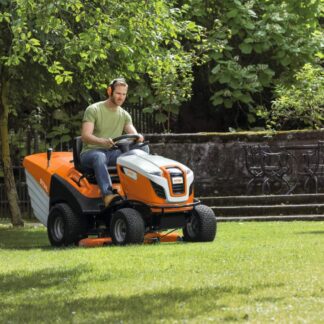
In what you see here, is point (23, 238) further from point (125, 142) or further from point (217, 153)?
point (217, 153)

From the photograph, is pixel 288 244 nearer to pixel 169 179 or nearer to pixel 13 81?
pixel 169 179

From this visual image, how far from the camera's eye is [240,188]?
18.5 metres

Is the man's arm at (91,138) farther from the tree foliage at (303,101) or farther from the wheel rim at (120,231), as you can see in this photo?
the tree foliage at (303,101)

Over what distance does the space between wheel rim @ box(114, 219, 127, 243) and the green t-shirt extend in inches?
42.5

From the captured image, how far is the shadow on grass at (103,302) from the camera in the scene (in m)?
6.18

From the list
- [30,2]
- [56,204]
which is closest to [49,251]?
[56,204]

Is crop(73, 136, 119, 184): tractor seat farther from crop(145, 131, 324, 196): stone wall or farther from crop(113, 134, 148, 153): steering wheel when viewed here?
crop(145, 131, 324, 196): stone wall

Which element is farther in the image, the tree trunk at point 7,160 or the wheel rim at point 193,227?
the tree trunk at point 7,160

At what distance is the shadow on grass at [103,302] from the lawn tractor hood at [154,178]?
326cm

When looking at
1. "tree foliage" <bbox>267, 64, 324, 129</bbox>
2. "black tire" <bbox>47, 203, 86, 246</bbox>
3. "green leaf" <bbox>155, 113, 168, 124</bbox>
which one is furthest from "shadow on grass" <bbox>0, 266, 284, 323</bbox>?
"green leaf" <bbox>155, 113, 168, 124</bbox>

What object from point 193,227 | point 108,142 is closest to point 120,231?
point 193,227

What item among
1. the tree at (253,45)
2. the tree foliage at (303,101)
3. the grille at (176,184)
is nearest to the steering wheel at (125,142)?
the grille at (176,184)

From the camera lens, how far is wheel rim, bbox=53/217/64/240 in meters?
12.1

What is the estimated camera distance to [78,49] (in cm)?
1086
